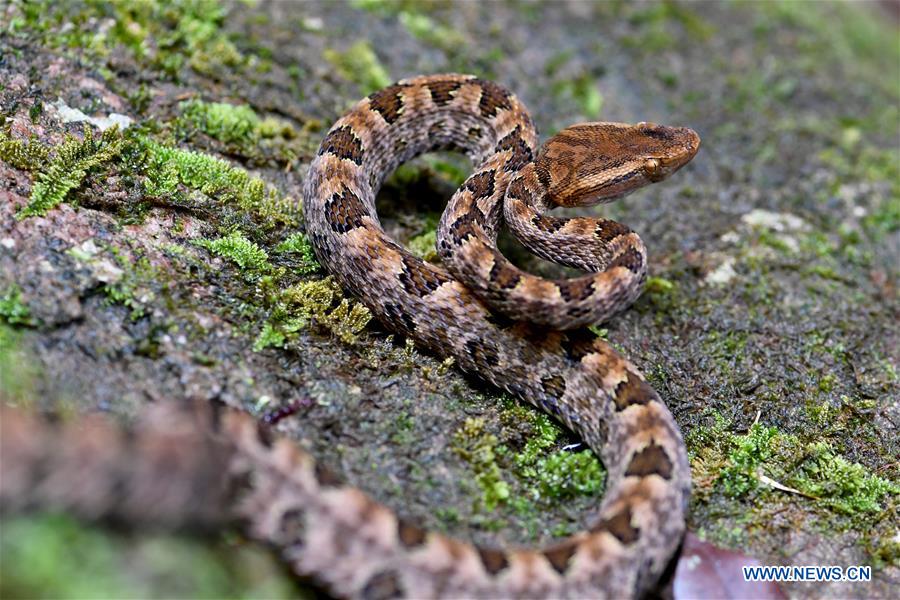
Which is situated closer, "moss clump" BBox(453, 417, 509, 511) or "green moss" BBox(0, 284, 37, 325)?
"green moss" BBox(0, 284, 37, 325)

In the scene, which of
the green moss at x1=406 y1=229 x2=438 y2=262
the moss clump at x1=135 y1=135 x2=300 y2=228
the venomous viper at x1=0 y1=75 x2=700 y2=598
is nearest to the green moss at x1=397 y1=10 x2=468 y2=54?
the venomous viper at x1=0 y1=75 x2=700 y2=598

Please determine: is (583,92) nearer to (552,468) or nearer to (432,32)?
(432,32)

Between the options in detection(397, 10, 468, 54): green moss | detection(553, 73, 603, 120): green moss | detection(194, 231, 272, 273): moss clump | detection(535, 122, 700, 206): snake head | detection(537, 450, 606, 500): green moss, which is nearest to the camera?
detection(537, 450, 606, 500): green moss

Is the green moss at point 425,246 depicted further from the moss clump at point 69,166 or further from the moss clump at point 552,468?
the moss clump at point 69,166

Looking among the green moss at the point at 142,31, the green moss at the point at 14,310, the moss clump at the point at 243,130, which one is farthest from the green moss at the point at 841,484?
the green moss at the point at 142,31

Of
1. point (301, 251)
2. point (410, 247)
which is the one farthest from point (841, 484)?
point (301, 251)

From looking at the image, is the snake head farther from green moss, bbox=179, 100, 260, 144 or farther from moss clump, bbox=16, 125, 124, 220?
moss clump, bbox=16, 125, 124, 220
